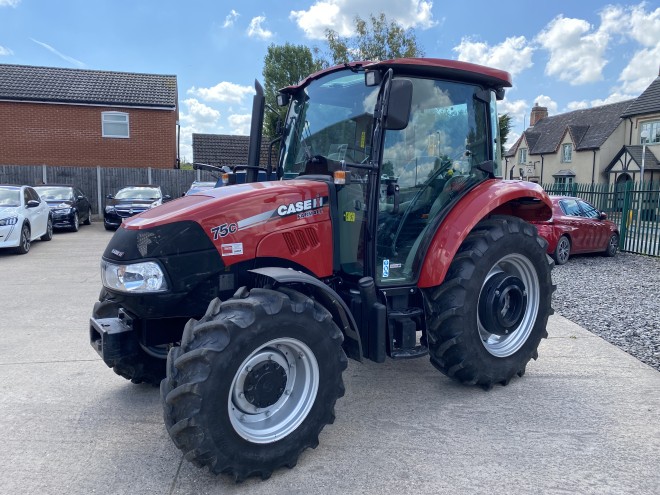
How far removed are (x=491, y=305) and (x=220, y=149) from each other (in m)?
26.8

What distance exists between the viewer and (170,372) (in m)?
2.84

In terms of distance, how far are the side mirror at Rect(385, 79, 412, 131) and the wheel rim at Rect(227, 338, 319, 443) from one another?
1.53 meters

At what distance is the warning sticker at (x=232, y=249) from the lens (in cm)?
324

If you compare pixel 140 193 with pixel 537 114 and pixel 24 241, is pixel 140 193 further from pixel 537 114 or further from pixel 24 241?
pixel 537 114

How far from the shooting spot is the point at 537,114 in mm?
48688

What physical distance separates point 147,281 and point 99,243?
11.9m

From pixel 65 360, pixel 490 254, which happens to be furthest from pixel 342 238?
pixel 65 360

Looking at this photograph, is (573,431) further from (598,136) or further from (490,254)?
(598,136)

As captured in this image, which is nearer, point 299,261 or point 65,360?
point 299,261

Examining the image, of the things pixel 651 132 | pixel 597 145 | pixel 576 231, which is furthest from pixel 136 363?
pixel 597 145

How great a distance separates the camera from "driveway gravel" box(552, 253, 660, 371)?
580cm

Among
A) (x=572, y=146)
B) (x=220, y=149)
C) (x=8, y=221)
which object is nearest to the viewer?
(x=8, y=221)

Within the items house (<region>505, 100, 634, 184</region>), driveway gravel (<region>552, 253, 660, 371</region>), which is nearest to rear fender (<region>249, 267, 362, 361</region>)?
driveway gravel (<region>552, 253, 660, 371</region>)

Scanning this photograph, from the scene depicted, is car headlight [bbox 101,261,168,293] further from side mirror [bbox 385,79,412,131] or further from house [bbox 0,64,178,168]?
house [bbox 0,64,178,168]
